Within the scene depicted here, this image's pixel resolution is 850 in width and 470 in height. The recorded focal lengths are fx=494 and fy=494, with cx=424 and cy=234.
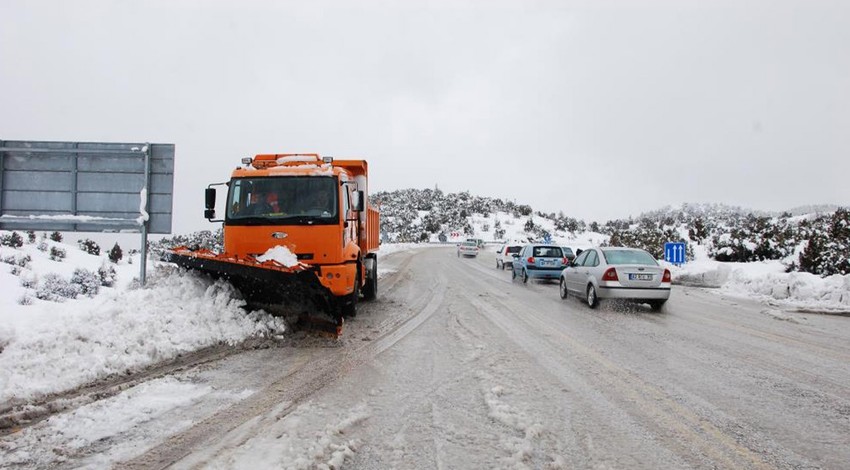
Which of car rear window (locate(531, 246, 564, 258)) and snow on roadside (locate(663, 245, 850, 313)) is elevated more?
car rear window (locate(531, 246, 564, 258))

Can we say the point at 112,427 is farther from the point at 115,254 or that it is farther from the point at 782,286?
the point at 115,254

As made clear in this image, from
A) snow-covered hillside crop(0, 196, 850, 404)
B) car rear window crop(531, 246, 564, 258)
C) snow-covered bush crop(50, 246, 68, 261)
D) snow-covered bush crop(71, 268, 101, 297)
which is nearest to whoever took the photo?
snow-covered hillside crop(0, 196, 850, 404)

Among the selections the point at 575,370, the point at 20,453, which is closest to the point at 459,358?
the point at 575,370

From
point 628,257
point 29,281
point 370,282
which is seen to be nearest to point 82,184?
point 29,281

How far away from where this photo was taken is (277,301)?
7801 millimetres

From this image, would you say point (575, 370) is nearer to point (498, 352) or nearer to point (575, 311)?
point (498, 352)

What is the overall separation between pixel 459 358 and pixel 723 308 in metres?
8.96

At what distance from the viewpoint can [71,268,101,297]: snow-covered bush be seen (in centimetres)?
1267

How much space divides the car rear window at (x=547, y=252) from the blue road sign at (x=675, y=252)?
720 centimetres

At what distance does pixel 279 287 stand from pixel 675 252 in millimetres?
21321

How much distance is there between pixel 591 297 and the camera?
12.1 metres

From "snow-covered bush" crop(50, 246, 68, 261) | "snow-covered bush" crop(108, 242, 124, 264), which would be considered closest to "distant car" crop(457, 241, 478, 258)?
"snow-covered bush" crop(108, 242, 124, 264)

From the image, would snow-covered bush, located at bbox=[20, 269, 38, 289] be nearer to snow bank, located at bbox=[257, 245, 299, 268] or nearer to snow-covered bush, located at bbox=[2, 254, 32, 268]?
snow-covered bush, located at bbox=[2, 254, 32, 268]

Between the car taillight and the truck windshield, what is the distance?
6669mm
